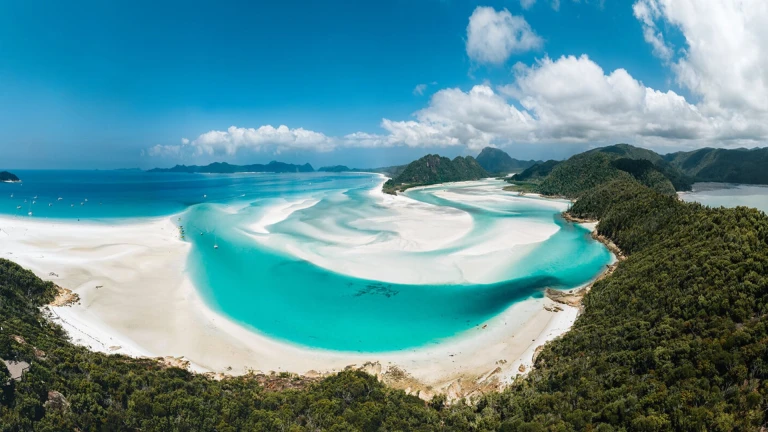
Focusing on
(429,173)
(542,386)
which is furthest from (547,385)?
(429,173)

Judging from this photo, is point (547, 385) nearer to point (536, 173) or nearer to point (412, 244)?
point (412, 244)

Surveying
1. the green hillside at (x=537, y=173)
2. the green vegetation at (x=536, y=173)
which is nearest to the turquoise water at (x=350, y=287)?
the green vegetation at (x=536, y=173)

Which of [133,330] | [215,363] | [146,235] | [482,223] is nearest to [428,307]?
[215,363]

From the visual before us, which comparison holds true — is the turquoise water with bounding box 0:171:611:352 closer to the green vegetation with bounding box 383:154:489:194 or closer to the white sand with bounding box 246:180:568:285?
the white sand with bounding box 246:180:568:285

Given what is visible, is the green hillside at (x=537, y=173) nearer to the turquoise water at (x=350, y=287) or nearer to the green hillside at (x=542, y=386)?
the turquoise water at (x=350, y=287)

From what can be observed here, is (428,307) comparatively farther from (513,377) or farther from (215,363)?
(215,363)

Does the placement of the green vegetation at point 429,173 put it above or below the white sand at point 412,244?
above
